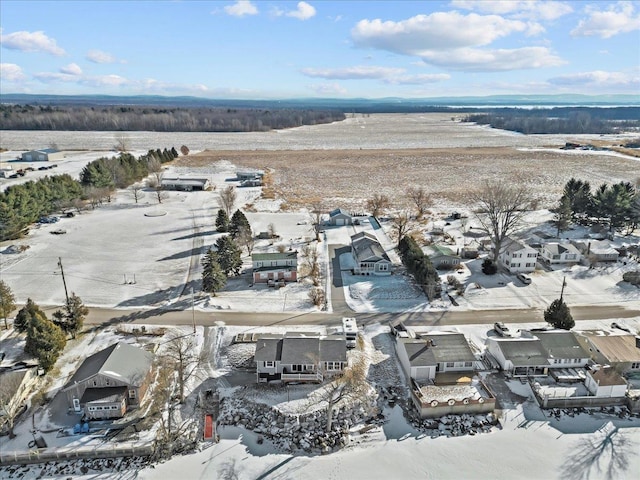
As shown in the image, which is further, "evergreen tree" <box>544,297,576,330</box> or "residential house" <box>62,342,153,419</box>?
"evergreen tree" <box>544,297,576,330</box>

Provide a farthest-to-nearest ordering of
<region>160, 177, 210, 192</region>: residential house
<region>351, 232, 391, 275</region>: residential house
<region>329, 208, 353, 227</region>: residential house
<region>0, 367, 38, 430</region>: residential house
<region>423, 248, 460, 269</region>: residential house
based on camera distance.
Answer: <region>160, 177, 210, 192</region>: residential house < <region>329, 208, 353, 227</region>: residential house < <region>423, 248, 460, 269</region>: residential house < <region>351, 232, 391, 275</region>: residential house < <region>0, 367, 38, 430</region>: residential house

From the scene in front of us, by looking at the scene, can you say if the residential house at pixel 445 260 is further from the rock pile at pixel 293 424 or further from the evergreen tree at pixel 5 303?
the evergreen tree at pixel 5 303

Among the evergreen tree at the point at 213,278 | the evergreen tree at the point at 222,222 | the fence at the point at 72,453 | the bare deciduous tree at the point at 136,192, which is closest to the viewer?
the fence at the point at 72,453

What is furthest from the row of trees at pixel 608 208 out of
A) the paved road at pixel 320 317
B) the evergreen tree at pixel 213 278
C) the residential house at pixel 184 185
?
the residential house at pixel 184 185

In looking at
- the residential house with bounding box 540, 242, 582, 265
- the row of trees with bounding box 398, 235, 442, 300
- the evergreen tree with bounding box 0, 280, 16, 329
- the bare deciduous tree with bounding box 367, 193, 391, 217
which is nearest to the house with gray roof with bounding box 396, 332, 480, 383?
the row of trees with bounding box 398, 235, 442, 300

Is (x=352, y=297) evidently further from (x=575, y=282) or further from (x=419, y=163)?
(x=419, y=163)

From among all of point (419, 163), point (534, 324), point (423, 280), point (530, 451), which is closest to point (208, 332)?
point (423, 280)

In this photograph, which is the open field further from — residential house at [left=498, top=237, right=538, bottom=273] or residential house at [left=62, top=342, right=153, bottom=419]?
residential house at [left=62, top=342, right=153, bottom=419]
